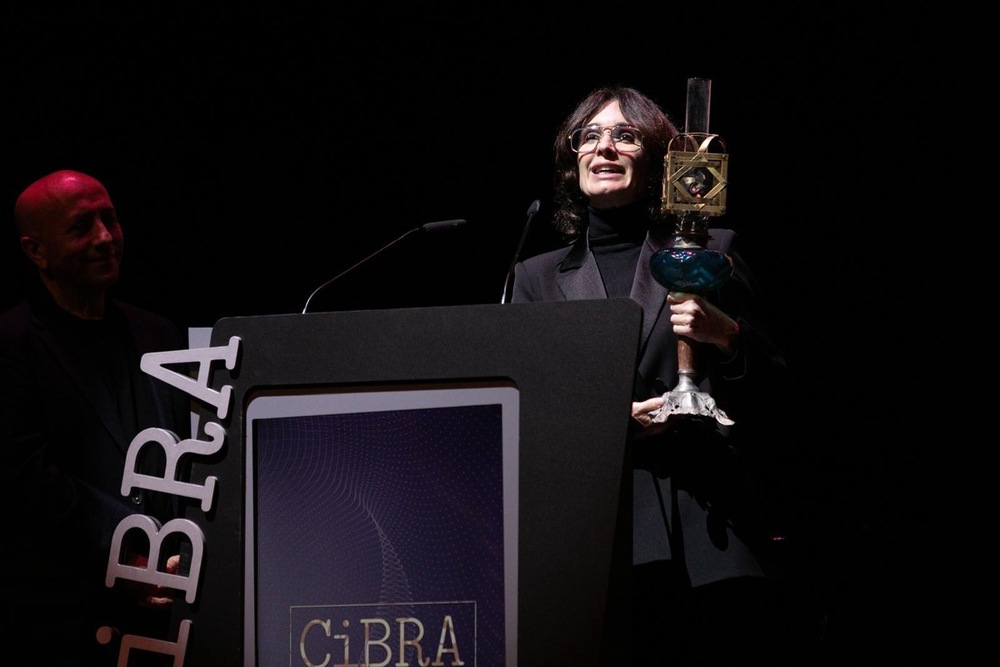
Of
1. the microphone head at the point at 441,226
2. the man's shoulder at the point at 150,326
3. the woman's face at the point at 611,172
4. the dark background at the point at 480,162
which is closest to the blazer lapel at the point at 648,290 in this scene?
the woman's face at the point at 611,172

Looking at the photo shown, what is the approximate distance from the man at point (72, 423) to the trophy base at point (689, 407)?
1128 millimetres

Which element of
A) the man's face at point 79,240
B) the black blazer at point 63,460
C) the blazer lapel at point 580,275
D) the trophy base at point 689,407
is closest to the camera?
the trophy base at point 689,407

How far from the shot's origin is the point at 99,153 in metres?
3.29

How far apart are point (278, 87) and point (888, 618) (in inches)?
88.7

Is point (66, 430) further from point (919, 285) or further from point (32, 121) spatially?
point (919, 285)

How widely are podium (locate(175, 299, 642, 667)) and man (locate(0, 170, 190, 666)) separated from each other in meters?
0.84

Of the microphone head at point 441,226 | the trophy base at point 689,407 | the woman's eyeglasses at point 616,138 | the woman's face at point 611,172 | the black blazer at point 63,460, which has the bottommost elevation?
the black blazer at point 63,460

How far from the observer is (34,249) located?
2.71 metres

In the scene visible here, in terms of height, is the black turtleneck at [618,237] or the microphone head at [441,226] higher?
the microphone head at [441,226]

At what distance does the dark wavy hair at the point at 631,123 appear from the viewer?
207 cm

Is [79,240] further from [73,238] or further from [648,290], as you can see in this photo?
[648,290]

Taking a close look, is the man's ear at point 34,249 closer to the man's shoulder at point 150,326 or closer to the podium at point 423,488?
the man's shoulder at point 150,326

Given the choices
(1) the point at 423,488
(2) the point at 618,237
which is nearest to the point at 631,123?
(2) the point at 618,237

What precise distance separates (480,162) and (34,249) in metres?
1.21
